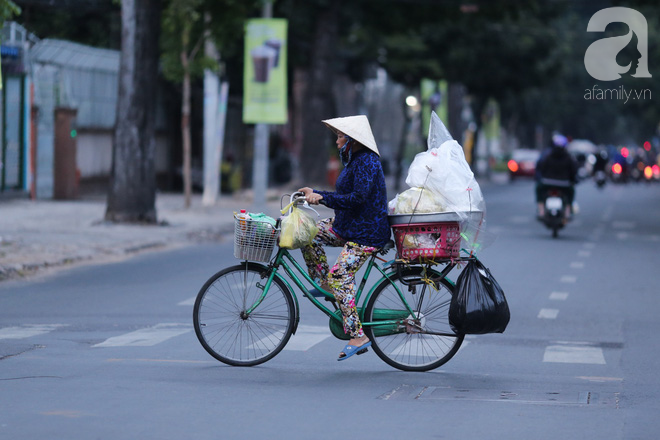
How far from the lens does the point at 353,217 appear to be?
8008mm

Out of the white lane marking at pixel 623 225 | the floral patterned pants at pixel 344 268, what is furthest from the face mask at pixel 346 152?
the white lane marking at pixel 623 225

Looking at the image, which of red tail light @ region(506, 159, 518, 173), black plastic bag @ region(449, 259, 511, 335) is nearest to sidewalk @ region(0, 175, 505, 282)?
black plastic bag @ region(449, 259, 511, 335)

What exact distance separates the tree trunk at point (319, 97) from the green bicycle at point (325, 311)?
82.7 ft

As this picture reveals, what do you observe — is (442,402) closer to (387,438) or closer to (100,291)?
(387,438)

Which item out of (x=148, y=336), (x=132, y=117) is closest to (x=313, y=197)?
(x=148, y=336)

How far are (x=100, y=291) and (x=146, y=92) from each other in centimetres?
879

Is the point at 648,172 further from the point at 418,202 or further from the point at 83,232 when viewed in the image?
the point at 418,202

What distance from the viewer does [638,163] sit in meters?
60.8

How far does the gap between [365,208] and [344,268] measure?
0.42m

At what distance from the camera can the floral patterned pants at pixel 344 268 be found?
7.95 meters

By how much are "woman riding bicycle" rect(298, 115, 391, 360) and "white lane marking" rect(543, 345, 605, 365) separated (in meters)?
1.82

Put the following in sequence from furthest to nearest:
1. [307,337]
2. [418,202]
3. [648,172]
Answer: [648,172], [307,337], [418,202]

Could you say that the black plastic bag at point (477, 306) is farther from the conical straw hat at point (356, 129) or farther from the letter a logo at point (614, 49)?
the letter a logo at point (614, 49)

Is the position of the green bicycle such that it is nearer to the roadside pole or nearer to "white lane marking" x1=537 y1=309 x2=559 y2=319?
"white lane marking" x1=537 y1=309 x2=559 y2=319
